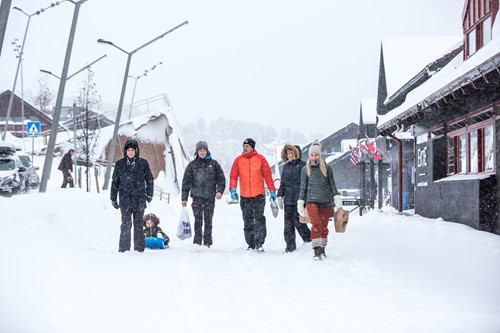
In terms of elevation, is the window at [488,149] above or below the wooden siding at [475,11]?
below

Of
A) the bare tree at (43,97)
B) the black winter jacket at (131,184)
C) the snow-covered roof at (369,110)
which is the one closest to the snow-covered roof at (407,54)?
the snow-covered roof at (369,110)

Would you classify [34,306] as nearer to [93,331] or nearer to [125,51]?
[93,331]

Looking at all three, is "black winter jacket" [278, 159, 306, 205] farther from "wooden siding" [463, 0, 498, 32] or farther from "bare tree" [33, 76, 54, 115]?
"bare tree" [33, 76, 54, 115]

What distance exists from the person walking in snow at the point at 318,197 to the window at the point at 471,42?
22.5ft

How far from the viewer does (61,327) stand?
5.36 m

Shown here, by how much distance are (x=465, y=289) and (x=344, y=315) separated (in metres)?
2.15

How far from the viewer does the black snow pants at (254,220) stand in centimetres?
1121

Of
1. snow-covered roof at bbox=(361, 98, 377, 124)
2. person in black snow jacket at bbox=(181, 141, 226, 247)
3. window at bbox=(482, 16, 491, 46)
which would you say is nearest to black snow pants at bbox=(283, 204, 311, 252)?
person in black snow jacket at bbox=(181, 141, 226, 247)

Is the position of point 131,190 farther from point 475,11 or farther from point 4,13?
point 475,11

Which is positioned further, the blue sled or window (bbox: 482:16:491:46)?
window (bbox: 482:16:491:46)

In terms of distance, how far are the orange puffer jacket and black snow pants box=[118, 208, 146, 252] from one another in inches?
71.1

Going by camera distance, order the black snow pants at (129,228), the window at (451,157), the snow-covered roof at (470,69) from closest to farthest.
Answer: the snow-covered roof at (470,69)
the black snow pants at (129,228)
the window at (451,157)

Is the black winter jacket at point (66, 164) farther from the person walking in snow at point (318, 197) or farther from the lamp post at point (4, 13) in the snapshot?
the person walking in snow at point (318, 197)

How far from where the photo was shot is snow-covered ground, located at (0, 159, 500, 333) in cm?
565
